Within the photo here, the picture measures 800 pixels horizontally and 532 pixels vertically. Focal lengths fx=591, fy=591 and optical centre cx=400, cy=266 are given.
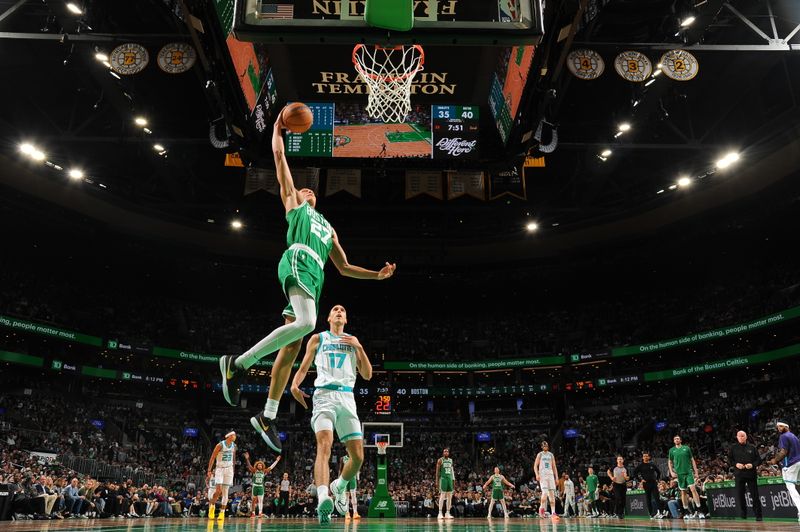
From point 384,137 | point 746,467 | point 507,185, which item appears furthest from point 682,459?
point 384,137

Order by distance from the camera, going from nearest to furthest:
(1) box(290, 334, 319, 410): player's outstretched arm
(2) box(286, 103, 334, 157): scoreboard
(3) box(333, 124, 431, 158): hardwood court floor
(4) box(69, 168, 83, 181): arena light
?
(1) box(290, 334, 319, 410): player's outstretched arm
(2) box(286, 103, 334, 157): scoreboard
(3) box(333, 124, 431, 158): hardwood court floor
(4) box(69, 168, 83, 181): arena light

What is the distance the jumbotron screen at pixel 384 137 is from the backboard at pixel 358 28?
701 cm

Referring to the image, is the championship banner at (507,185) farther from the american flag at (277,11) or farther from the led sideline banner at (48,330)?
the led sideline banner at (48,330)

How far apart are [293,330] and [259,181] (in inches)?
573

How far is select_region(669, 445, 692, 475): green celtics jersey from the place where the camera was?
14219 millimetres

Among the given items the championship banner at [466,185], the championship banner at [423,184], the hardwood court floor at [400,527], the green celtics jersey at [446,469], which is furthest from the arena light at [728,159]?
the hardwood court floor at [400,527]

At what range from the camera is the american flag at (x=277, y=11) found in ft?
19.8

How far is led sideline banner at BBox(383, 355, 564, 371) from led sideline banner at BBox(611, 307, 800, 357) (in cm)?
396

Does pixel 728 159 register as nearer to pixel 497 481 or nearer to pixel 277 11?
pixel 497 481

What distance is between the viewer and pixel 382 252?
35750 millimetres

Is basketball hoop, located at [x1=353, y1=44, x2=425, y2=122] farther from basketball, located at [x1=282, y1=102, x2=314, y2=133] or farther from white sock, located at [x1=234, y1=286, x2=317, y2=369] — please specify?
white sock, located at [x1=234, y1=286, x2=317, y2=369]

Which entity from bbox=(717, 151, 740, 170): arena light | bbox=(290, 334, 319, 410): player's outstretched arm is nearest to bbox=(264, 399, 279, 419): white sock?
bbox=(290, 334, 319, 410): player's outstretched arm

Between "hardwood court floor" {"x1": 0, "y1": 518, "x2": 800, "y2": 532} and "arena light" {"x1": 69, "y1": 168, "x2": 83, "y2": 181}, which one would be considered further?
"arena light" {"x1": 69, "y1": 168, "x2": 83, "y2": 181}

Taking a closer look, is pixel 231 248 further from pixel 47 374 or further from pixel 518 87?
pixel 518 87
